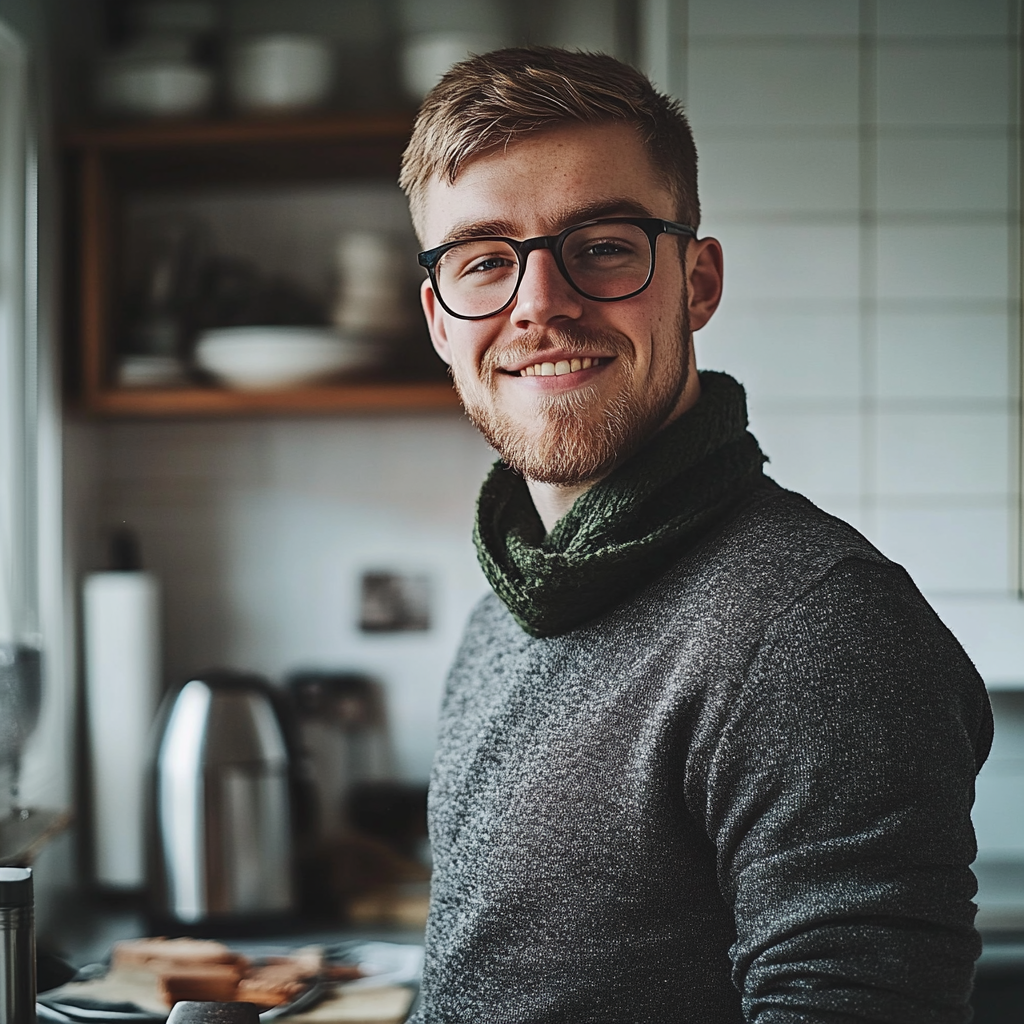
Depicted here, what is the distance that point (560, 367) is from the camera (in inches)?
30.8

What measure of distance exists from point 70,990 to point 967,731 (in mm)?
739

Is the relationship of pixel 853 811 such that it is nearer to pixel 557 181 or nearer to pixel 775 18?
pixel 557 181

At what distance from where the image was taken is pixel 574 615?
31.4 inches

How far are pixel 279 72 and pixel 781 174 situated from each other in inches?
30.7

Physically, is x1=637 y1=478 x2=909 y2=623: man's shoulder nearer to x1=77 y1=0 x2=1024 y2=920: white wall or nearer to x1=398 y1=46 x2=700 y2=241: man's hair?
x1=398 y1=46 x2=700 y2=241: man's hair

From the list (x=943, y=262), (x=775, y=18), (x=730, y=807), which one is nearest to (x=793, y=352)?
(x=943, y=262)

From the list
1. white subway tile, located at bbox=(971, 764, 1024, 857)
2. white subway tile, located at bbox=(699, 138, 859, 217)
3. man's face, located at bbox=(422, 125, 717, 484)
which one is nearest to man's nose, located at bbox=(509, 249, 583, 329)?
man's face, located at bbox=(422, 125, 717, 484)

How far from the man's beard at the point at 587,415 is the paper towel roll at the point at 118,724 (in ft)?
3.84

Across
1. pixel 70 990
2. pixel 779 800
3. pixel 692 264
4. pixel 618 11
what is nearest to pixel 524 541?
pixel 692 264

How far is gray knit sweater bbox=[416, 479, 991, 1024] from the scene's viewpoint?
581 millimetres

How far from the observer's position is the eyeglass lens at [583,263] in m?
0.76

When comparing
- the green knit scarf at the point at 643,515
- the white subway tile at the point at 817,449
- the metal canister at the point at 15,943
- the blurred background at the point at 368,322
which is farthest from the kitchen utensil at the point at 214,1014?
the white subway tile at the point at 817,449

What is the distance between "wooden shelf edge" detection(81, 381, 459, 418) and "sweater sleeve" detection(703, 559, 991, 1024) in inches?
47.8

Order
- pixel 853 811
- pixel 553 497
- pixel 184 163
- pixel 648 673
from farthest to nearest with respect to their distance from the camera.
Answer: pixel 184 163 → pixel 553 497 → pixel 648 673 → pixel 853 811
